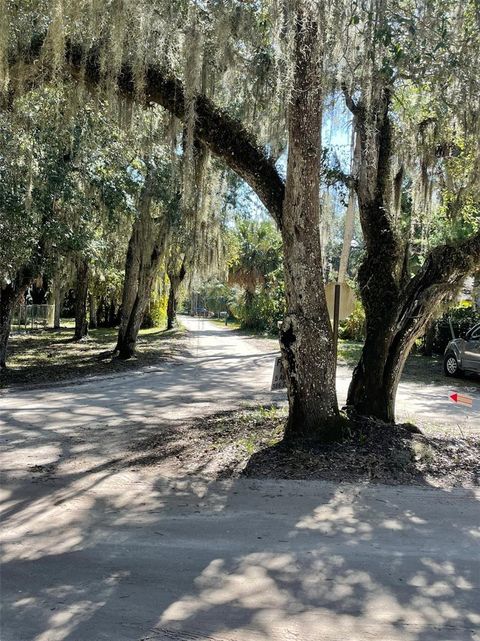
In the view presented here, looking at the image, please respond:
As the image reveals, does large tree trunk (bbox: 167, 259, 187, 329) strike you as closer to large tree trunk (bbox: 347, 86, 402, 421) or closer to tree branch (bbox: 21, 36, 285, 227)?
large tree trunk (bbox: 347, 86, 402, 421)

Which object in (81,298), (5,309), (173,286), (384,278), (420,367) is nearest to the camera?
(384,278)

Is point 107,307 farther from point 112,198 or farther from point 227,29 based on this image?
point 227,29

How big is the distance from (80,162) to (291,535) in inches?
407

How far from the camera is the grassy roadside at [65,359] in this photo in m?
14.5

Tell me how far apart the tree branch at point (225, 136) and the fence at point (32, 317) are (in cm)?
2547

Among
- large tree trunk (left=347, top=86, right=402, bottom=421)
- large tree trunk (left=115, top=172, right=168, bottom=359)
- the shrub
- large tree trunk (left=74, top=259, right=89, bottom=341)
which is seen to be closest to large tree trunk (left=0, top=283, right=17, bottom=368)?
large tree trunk (left=115, top=172, right=168, bottom=359)

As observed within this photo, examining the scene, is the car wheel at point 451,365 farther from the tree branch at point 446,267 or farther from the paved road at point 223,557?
the paved road at point 223,557

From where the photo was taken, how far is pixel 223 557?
4008 mm

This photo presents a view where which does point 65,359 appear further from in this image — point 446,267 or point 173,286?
point 173,286

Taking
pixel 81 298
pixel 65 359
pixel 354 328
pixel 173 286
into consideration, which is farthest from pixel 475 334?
pixel 173 286

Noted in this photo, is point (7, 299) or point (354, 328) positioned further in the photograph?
point (354, 328)

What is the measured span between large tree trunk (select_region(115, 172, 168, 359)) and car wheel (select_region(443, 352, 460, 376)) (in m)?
9.12

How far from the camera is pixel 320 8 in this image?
6.22 metres

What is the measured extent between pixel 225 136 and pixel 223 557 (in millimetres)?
4950
